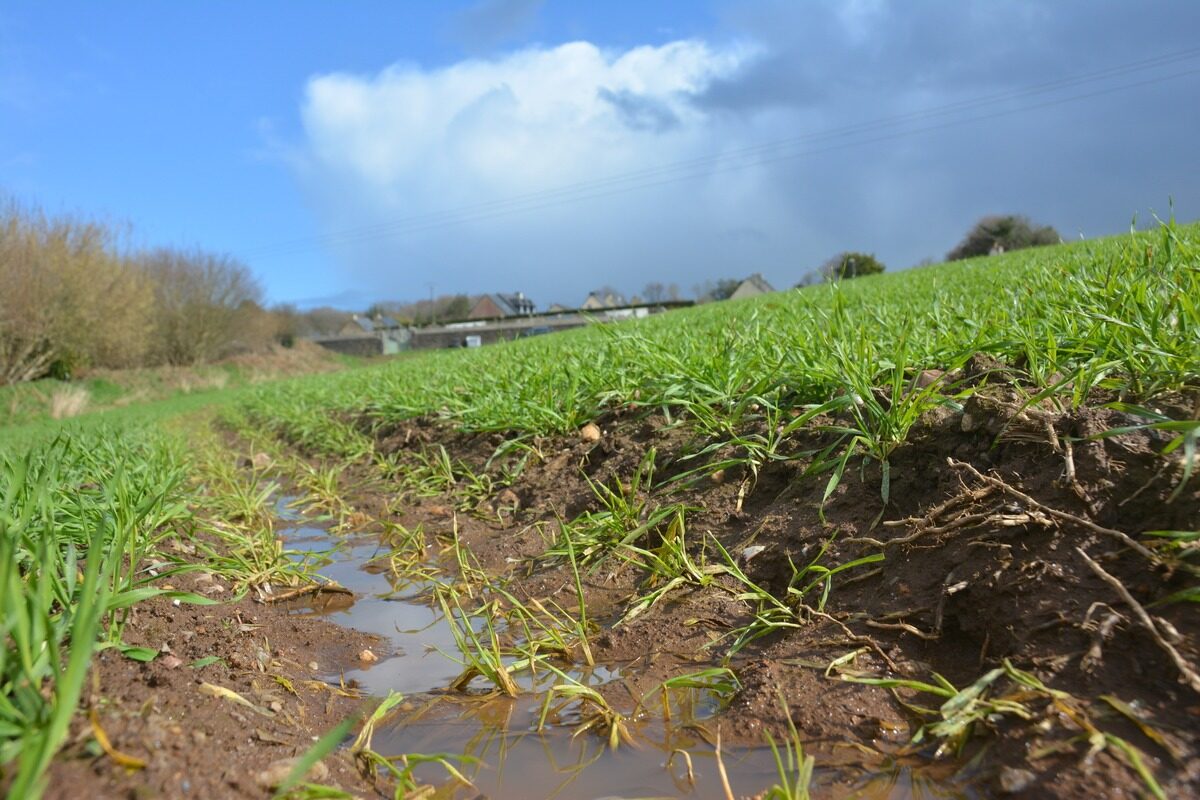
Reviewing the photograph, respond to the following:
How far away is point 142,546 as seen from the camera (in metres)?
1.96

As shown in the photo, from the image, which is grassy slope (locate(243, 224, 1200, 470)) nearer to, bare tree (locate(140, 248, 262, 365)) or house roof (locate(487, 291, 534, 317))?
bare tree (locate(140, 248, 262, 365))

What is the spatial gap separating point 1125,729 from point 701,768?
26.9 inches

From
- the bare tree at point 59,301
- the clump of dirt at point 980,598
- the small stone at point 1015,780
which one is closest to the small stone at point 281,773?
the clump of dirt at point 980,598

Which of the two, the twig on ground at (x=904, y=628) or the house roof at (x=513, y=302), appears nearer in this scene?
the twig on ground at (x=904, y=628)

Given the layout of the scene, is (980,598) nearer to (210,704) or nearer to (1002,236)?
(210,704)

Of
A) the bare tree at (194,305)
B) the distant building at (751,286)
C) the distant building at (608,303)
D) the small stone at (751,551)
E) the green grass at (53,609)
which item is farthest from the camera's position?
the distant building at (751,286)

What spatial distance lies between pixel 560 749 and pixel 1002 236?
45917 mm

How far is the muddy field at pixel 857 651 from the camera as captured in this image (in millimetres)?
1165

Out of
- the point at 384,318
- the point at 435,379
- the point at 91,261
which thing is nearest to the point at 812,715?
the point at 435,379

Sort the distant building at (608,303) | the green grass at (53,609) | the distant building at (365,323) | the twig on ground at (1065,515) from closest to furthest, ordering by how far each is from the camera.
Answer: the green grass at (53,609)
the twig on ground at (1065,515)
the distant building at (608,303)
the distant building at (365,323)

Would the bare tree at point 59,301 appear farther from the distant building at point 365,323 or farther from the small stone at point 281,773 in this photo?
the distant building at point 365,323

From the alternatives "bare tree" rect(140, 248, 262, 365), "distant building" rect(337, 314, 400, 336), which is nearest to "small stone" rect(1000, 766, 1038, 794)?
"bare tree" rect(140, 248, 262, 365)

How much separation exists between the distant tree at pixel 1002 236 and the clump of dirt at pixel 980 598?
39829 mm

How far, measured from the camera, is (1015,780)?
114cm
